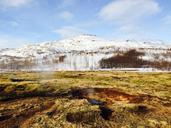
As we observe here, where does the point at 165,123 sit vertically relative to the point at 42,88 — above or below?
below

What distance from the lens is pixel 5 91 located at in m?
17.6

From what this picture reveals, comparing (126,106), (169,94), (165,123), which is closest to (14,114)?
(126,106)

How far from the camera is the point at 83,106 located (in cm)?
1413

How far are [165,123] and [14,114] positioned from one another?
711 cm

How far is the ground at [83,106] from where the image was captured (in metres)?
12.6

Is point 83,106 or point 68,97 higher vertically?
point 68,97

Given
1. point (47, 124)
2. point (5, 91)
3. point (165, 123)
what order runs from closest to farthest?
point (47, 124)
point (165, 123)
point (5, 91)

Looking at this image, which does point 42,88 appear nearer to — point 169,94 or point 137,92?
point 137,92

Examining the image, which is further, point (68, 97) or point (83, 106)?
point (68, 97)

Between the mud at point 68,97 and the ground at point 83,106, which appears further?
the mud at point 68,97

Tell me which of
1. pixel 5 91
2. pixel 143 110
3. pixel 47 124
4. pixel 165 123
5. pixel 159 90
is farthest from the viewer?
pixel 159 90

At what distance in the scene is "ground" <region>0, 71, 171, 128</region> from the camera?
12.6 m

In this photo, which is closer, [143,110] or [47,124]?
[47,124]

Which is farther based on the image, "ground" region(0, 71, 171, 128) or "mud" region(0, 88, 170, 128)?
"mud" region(0, 88, 170, 128)
